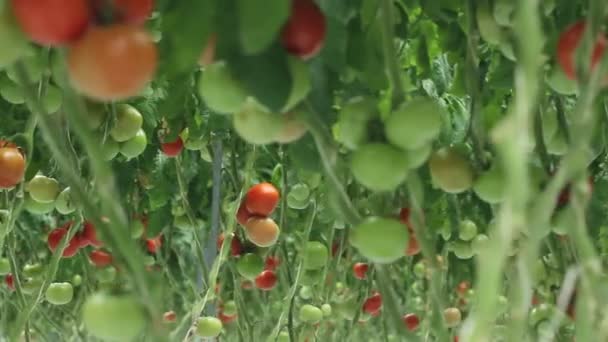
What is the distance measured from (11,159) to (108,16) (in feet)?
1.45

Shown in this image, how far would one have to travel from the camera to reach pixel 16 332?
0.55 m

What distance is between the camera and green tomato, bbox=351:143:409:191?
43 centimetres

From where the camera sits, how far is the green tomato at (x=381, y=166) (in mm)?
427

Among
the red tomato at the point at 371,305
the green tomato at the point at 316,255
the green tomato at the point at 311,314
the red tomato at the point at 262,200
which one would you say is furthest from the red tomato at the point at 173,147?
the red tomato at the point at 371,305

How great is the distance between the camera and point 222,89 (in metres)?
0.43

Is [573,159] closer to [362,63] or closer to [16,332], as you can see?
[362,63]

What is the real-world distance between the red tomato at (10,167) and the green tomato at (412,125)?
44cm

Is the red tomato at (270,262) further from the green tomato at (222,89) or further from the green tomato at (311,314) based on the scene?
the green tomato at (222,89)

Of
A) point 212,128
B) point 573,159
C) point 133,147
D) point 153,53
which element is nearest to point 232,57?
point 153,53

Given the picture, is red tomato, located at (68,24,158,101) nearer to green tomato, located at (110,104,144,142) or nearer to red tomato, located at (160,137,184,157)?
green tomato, located at (110,104,144,142)

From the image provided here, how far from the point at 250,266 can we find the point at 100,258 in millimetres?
459

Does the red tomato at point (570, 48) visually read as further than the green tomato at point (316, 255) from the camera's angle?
No

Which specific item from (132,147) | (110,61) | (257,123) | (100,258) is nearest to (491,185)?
(257,123)

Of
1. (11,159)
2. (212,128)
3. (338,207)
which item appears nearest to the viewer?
(338,207)
